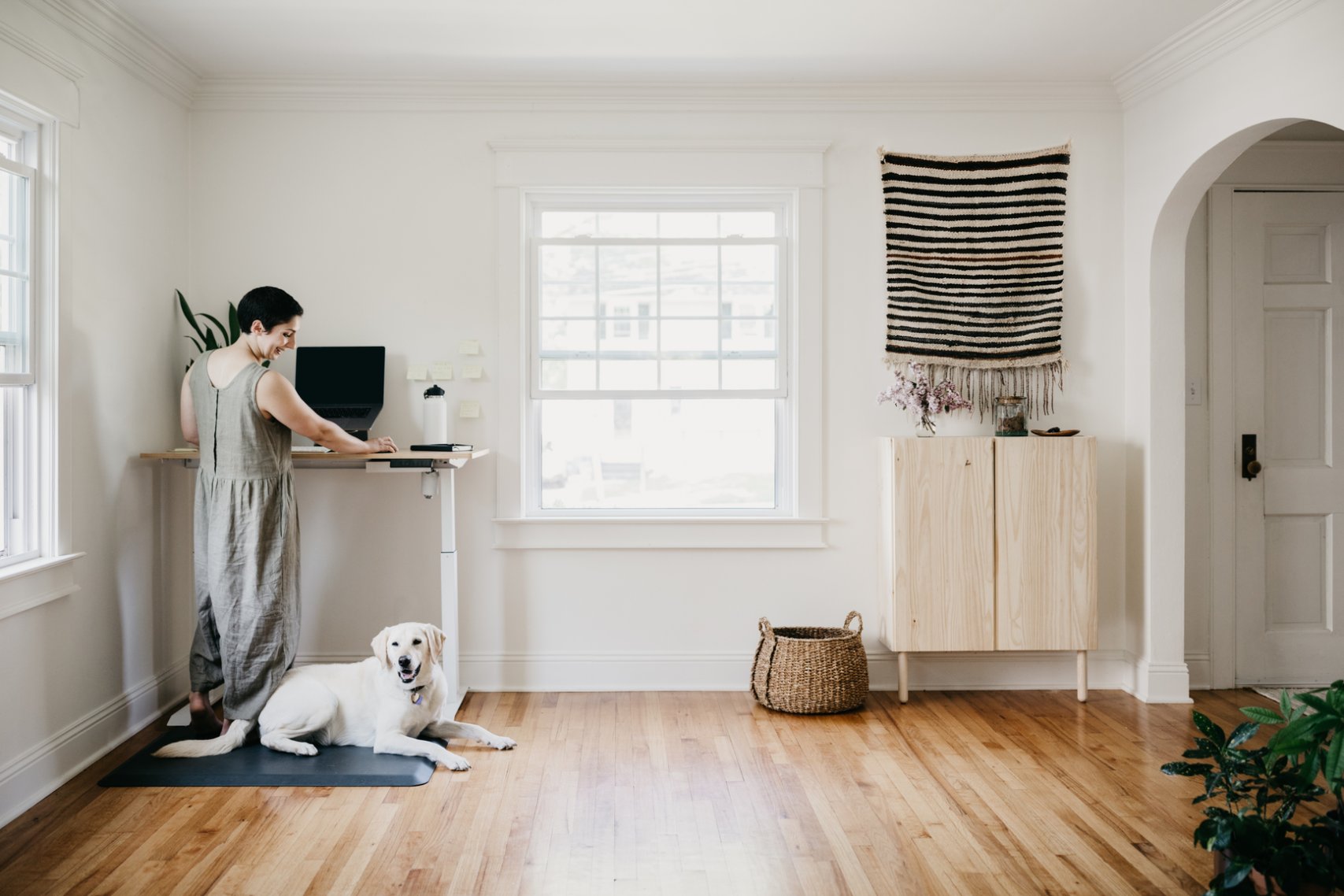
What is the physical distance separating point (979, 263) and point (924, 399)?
0.68 meters

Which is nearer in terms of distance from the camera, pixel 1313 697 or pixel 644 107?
pixel 1313 697

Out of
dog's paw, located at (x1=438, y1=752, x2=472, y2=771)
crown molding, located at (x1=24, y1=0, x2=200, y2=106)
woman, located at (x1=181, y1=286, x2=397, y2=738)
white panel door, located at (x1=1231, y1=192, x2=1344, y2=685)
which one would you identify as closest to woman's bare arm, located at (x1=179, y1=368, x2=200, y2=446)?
woman, located at (x1=181, y1=286, x2=397, y2=738)

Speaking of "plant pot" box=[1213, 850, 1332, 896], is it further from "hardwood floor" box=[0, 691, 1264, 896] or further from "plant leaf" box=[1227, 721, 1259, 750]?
"hardwood floor" box=[0, 691, 1264, 896]

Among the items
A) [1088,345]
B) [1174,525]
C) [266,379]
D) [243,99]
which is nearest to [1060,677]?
[1174,525]

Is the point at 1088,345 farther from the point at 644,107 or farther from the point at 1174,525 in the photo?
the point at 644,107

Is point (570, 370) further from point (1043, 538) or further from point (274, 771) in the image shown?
point (1043, 538)

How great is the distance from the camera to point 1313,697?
1883 mm

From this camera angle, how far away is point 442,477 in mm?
3639

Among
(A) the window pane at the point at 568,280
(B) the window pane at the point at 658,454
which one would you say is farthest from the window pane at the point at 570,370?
(A) the window pane at the point at 568,280

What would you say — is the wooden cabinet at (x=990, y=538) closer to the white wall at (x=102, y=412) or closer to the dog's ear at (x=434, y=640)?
the dog's ear at (x=434, y=640)

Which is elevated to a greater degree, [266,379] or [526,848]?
[266,379]

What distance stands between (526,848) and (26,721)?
5.33ft

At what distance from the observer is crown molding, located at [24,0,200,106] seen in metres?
3.06

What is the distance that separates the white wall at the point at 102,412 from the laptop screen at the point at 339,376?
1.75 ft
